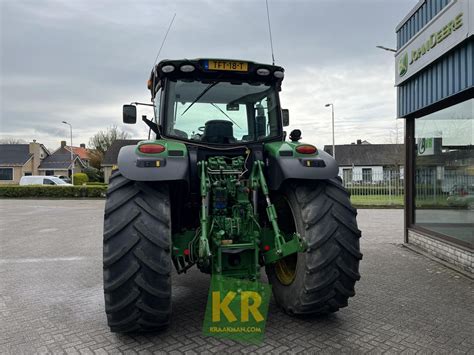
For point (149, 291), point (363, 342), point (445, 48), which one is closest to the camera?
point (149, 291)

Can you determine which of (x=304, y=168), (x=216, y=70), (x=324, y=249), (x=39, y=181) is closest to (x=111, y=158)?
(x=39, y=181)

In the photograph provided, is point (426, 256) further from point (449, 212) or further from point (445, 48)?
point (445, 48)

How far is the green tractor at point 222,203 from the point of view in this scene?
10.6 feet

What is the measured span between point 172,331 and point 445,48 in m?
5.72

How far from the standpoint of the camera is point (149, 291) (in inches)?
125

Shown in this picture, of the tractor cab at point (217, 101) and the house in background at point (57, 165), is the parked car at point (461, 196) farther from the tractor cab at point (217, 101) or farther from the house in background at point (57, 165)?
the house in background at point (57, 165)

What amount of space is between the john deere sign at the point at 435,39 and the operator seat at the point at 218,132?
364cm

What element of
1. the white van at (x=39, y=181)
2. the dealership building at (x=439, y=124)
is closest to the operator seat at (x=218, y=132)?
the dealership building at (x=439, y=124)

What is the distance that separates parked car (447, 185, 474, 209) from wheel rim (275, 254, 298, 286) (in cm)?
405

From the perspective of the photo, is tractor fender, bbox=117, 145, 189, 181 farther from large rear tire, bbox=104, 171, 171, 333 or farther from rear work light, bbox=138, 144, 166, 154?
large rear tire, bbox=104, 171, 171, 333

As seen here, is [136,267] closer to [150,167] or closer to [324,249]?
[150,167]

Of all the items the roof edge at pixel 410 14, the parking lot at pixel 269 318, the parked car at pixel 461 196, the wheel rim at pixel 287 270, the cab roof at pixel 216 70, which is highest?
the roof edge at pixel 410 14

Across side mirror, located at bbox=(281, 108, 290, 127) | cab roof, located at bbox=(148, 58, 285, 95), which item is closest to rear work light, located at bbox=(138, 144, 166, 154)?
cab roof, located at bbox=(148, 58, 285, 95)

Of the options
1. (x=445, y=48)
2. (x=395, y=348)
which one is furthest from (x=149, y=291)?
(x=445, y=48)
